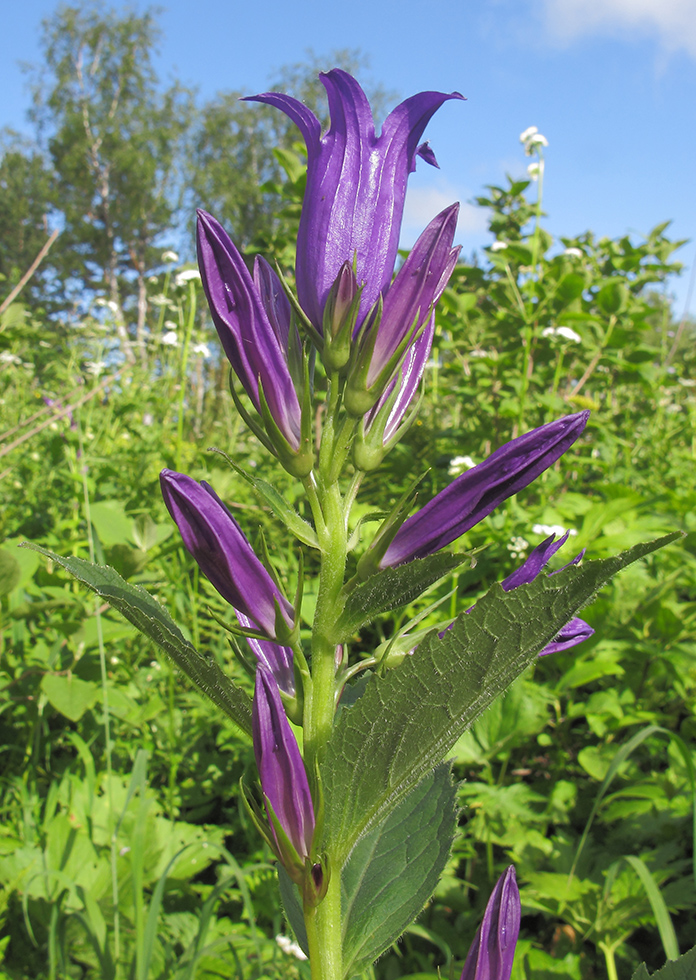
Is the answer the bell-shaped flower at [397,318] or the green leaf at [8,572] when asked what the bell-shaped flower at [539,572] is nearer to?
the bell-shaped flower at [397,318]

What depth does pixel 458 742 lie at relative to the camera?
1970 millimetres

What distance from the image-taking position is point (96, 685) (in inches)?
78.5

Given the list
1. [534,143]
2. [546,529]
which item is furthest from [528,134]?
[546,529]

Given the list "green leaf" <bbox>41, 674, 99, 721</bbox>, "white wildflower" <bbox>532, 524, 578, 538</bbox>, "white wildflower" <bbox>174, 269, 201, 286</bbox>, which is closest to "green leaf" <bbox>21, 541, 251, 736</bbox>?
"green leaf" <bbox>41, 674, 99, 721</bbox>

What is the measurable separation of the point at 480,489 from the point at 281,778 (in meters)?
0.34

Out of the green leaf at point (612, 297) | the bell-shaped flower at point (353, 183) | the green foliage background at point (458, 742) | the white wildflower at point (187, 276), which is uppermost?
the green leaf at point (612, 297)

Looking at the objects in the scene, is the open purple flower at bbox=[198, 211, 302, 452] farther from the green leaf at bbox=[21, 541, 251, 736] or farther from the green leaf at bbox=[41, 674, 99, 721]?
the green leaf at bbox=[41, 674, 99, 721]

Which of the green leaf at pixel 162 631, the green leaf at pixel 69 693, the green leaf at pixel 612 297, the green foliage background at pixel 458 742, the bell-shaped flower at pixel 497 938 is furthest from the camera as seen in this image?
the green leaf at pixel 612 297

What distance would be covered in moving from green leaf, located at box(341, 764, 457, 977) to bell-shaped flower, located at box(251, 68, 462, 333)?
0.58m

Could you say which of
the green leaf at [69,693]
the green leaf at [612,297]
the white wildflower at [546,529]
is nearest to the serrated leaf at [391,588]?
the green leaf at [69,693]

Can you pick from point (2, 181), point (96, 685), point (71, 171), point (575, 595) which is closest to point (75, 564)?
point (575, 595)

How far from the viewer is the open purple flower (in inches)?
26.7

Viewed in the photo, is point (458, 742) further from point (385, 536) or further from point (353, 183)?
point (353, 183)

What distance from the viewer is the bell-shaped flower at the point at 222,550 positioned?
662 mm
